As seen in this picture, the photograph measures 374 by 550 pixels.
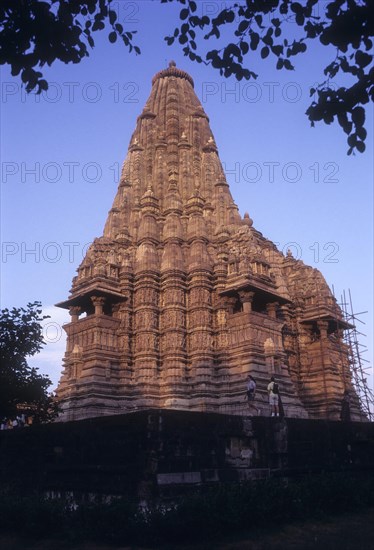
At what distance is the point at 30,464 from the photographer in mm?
14070

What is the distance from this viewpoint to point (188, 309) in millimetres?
24047

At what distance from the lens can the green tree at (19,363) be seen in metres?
13.5

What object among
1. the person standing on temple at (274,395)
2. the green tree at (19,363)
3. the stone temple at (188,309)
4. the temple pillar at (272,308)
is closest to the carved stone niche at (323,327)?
the stone temple at (188,309)

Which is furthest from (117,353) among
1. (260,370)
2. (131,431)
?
(131,431)

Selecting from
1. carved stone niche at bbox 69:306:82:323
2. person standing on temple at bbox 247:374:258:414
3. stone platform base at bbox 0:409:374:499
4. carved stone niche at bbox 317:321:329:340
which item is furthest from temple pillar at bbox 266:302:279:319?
carved stone niche at bbox 69:306:82:323

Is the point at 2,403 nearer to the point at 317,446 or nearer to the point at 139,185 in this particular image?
the point at 317,446

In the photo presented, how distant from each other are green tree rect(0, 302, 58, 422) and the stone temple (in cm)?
720

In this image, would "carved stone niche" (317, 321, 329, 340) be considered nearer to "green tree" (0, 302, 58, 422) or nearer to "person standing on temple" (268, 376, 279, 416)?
"person standing on temple" (268, 376, 279, 416)

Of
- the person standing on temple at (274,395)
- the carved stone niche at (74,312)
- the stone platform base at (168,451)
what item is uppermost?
the carved stone niche at (74,312)

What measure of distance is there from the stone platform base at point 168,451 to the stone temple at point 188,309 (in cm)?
578

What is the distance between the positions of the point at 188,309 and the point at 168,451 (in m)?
12.9

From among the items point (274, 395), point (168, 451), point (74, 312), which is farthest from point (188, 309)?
point (168, 451)

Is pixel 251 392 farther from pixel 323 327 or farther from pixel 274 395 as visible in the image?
pixel 323 327

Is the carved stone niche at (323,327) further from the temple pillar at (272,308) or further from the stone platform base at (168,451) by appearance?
the stone platform base at (168,451)
